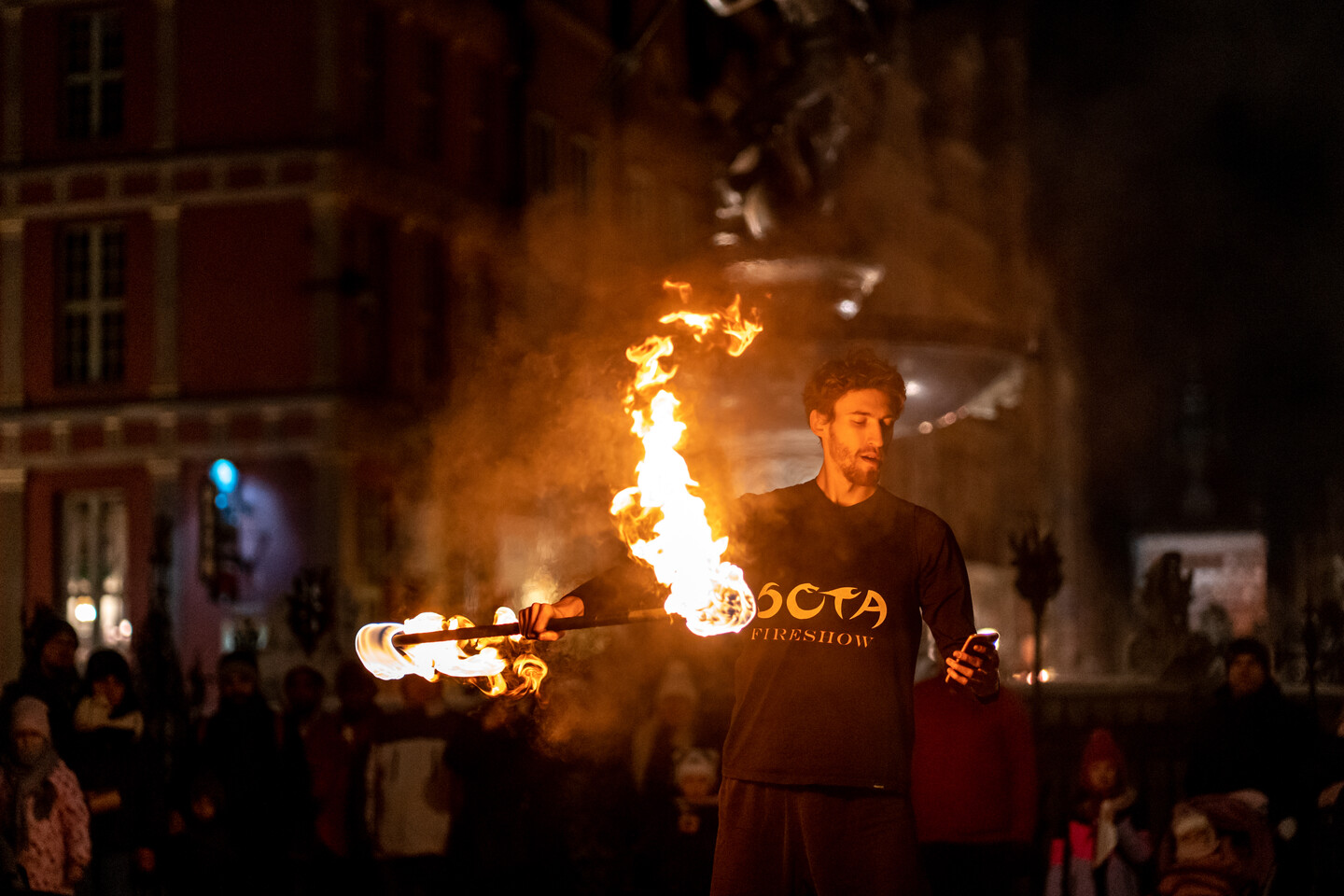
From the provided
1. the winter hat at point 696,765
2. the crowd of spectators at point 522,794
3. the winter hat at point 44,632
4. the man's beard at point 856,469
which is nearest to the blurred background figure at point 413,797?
the crowd of spectators at point 522,794

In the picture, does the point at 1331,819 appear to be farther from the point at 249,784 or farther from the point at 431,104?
the point at 431,104

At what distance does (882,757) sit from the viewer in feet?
15.7

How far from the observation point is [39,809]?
8.05m

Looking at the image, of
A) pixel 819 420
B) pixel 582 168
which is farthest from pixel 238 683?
pixel 582 168

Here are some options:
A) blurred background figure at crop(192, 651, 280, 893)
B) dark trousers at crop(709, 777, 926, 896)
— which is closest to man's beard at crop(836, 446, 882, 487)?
dark trousers at crop(709, 777, 926, 896)

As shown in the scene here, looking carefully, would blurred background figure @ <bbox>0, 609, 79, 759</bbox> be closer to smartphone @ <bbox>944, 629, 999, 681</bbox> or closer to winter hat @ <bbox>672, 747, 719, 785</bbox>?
winter hat @ <bbox>672, 747, 719, 785</bbox>

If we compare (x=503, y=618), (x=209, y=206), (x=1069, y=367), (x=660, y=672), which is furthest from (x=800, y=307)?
(x=1069, y=367)

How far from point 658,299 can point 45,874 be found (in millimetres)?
3774

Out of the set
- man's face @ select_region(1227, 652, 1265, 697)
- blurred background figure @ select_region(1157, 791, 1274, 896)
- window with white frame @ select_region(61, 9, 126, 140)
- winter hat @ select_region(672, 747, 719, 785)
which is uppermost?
window with white frame @ select_region(61, 9, 126, 140)

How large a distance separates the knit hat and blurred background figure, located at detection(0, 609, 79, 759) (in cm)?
47

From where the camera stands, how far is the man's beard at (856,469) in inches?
195

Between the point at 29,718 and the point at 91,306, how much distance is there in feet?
58.4

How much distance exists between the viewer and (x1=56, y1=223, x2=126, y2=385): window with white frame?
81.6 feet

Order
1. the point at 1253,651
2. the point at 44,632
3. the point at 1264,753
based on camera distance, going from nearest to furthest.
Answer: the point at 1264,753 < the point at 1253,651 < the point at 44,632
